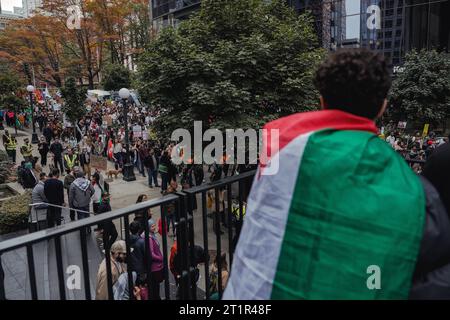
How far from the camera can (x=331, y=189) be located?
1446mm

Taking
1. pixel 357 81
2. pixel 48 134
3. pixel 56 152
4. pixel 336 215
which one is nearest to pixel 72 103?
pixel 48 134

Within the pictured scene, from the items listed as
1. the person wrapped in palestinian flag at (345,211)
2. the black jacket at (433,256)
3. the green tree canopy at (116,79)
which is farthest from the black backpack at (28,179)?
the green tree canopy at (116,79)

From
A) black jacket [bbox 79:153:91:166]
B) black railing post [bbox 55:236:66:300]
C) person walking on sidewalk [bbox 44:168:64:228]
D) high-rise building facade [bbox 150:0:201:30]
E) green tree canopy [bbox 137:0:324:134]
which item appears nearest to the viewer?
black railing post [bbox 55:236:66:300]

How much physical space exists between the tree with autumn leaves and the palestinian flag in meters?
39.8

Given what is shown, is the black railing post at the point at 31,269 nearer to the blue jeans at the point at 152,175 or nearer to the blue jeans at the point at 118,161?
the blue jeans at the point at 152,175

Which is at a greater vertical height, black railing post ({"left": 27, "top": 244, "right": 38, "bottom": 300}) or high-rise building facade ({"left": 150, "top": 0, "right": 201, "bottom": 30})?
high-rise building facade ({"left": 150, "top": 0, "right": 201, "bottom": 30})

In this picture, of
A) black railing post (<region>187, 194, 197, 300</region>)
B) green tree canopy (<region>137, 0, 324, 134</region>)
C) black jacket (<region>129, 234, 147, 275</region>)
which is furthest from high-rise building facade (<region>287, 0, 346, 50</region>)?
black railing post (<region>187, 194, 197, 300</region>)

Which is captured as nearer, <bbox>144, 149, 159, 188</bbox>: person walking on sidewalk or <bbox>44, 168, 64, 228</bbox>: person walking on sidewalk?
<bbox>44, 168, 64, 228</bbox>: person walking on sidewalk

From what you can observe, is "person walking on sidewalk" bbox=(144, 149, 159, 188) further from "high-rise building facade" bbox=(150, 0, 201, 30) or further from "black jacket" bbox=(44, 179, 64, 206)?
"high-rise building facade" bbox=(150, 0, 201, 30)

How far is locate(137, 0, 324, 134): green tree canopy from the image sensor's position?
250 inches

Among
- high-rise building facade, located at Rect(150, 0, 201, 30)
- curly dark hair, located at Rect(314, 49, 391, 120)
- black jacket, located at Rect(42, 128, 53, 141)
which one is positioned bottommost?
black jacket, located at Rect(42, 128, 53, 141)

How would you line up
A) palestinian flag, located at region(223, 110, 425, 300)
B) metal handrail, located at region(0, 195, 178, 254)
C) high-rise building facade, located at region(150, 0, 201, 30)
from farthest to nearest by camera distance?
high-rise building facade, located at region(150, 0, 201, 30) < metal handrail, located at region(0, 195, 178, 254) < palestinian flag, located at region(223, 110, 425, 300)

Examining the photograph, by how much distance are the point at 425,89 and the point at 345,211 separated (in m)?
22.5

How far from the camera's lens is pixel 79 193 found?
1093cm
